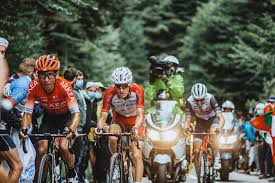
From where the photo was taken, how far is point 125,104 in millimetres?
12422

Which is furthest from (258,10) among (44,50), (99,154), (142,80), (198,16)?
(99,154)

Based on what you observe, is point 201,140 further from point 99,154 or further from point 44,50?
point 44,50

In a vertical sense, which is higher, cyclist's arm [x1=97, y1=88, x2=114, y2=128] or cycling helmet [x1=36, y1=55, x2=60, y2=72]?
cycling helmet [x1=36, y1=55, x2=60, y2=72]

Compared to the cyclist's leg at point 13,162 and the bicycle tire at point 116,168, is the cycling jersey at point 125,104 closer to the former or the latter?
the bicycle tire at point 116,168

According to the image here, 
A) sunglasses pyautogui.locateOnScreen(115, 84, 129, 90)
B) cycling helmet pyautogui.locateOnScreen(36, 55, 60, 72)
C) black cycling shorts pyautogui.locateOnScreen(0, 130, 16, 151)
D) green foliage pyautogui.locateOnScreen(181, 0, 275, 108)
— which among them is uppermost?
green foliage pyautogui.locateOnScreen(181, 0, 275, 108)

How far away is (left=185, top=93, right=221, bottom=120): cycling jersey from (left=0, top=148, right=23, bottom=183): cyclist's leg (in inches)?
255

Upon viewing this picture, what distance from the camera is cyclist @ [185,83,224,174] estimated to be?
14344 mm

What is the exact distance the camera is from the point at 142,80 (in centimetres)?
7406

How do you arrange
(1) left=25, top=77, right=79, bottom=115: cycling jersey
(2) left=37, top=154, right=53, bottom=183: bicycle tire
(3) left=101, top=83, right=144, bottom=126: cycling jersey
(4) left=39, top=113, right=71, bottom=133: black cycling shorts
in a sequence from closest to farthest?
(2) left=37, top=154, right=53, bottom=183: bicycle tire → (1) left=25, top=77, right=79, bottom=115: cycling jersey → (4) left=39, top=113, right=71, bottom=133: black cycling shorts → (3) left=101, top=83, right=144, bottom=126: cycling jersey

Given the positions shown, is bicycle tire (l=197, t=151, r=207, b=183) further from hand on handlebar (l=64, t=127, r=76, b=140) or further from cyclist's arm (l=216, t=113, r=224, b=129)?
hand on handlebar (l=64, t=127, r=76, b=140)

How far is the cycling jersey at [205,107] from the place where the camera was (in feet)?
48.3

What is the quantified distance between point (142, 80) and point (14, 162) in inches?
2571

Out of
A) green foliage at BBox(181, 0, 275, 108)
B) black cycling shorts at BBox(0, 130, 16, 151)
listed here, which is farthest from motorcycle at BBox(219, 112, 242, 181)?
green foliage at BBox(181, 0, 275, 108)

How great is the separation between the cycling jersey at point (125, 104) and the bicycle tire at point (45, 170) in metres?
2.11
